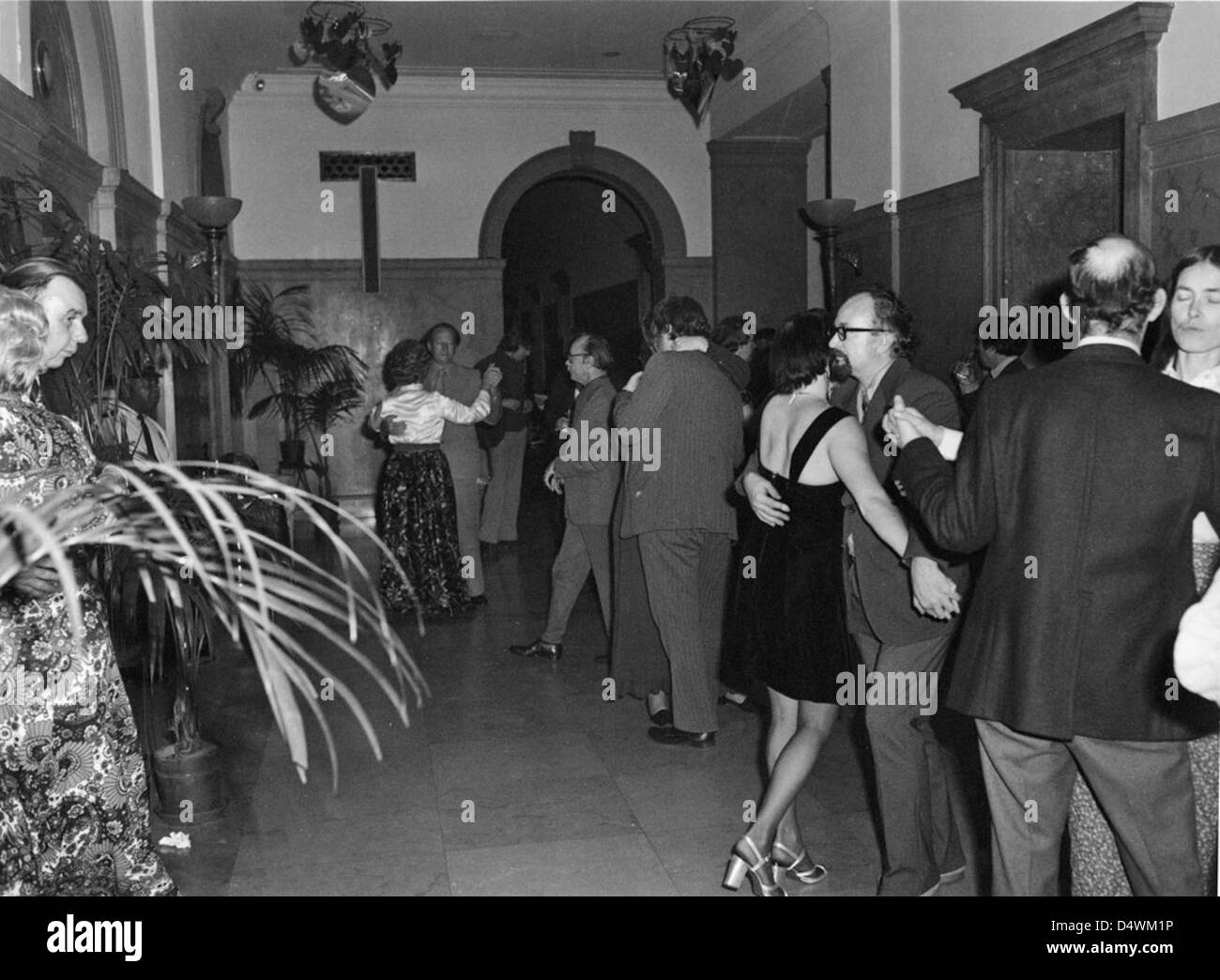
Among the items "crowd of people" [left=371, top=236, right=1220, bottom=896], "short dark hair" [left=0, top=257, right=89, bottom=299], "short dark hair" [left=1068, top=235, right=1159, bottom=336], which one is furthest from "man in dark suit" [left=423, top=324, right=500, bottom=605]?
"short dark hair" [left=1068, top=235, right=1159, bottom=336]

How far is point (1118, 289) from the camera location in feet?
7.43

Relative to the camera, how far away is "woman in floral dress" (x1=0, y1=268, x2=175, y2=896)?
259 cm

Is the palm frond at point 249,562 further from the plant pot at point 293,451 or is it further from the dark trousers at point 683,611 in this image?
the plant pot at point 293,451

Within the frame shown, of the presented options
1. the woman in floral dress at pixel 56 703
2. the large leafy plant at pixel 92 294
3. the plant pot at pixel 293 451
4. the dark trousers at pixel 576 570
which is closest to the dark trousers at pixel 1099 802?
the woman in floral dress at pixel 56 703

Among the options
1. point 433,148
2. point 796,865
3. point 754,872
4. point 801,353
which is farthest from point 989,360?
point 433,148

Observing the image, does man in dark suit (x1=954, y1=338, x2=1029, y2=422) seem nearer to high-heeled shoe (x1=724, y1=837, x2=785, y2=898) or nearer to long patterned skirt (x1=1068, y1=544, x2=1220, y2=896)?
high-heeled shoe (x1=724, y1=837, x2=785, y2=898)

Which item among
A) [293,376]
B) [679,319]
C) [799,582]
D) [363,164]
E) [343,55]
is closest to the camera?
[799,582]

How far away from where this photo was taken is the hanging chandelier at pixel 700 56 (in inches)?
391

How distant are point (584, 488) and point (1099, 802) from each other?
3487 mm

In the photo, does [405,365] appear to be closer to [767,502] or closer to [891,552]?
[767,502]

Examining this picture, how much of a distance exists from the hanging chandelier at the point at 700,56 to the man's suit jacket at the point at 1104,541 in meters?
8.31

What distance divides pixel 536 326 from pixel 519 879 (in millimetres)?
15630
